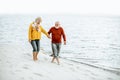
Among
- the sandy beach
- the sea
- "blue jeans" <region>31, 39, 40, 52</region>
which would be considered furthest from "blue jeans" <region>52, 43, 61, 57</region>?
the sea

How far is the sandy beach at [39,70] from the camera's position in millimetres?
11273

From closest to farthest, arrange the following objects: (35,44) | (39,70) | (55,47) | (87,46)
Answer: (39,70) → (35,44) → (55,47) → (87,46)

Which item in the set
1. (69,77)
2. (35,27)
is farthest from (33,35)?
(69,77)

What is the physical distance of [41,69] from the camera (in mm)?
12430

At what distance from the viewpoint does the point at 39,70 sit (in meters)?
12.2

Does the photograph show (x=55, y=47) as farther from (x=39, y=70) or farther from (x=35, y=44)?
(x=39, y=70)

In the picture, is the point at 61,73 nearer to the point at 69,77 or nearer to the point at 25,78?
the point at 69,77

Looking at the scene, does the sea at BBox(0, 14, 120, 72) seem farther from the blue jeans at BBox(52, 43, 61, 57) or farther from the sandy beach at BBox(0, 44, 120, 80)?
the blue jeans at BBox(52, 43, 61, 57)

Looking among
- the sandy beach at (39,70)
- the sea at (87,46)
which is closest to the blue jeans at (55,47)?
the sandy beach at (39,70)

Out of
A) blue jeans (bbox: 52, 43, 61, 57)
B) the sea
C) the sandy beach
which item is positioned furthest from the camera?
the sea

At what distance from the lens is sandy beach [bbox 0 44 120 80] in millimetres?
11273

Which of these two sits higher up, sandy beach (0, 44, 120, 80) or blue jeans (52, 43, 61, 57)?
blue jeans (52, 43, 61, 57)

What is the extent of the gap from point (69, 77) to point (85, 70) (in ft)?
6.02

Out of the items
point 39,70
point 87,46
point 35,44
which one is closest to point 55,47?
point 35,44
